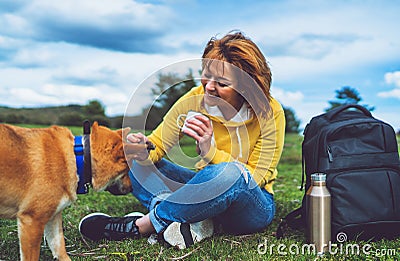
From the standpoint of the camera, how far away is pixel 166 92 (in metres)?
3.78

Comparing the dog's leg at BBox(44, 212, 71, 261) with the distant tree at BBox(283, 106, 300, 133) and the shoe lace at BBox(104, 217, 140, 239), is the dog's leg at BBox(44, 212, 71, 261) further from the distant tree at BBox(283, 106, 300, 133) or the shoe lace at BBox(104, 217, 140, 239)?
the distant tree at BBox(283, 106, 300, 133)

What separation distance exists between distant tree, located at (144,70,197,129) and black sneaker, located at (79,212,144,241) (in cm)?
90

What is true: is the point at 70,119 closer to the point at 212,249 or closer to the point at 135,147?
the point at 135,147

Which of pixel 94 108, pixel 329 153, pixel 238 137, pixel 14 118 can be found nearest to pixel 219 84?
pixel 238 137

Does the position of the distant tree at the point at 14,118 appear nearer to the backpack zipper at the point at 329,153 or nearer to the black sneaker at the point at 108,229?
the black sneaker at the point at 108,229

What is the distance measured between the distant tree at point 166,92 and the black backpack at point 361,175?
4.16 ft

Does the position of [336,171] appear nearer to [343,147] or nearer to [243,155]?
[343,147]

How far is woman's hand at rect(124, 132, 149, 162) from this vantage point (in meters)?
3.28

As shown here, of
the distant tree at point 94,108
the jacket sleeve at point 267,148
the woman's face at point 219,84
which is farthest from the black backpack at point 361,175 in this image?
the distant tree at point 94,108

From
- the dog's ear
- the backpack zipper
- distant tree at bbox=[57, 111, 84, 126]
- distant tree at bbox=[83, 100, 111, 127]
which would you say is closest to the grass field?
the backpack zipper

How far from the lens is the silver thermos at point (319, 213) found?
3.40 meters

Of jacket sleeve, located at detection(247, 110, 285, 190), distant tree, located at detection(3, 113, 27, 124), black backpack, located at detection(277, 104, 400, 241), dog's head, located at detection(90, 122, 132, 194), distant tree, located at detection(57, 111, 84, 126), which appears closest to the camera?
dog's head, located at detection(90, 122, 132, 194)

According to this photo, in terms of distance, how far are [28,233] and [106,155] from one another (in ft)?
2.51

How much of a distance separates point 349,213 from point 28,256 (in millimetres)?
2463
